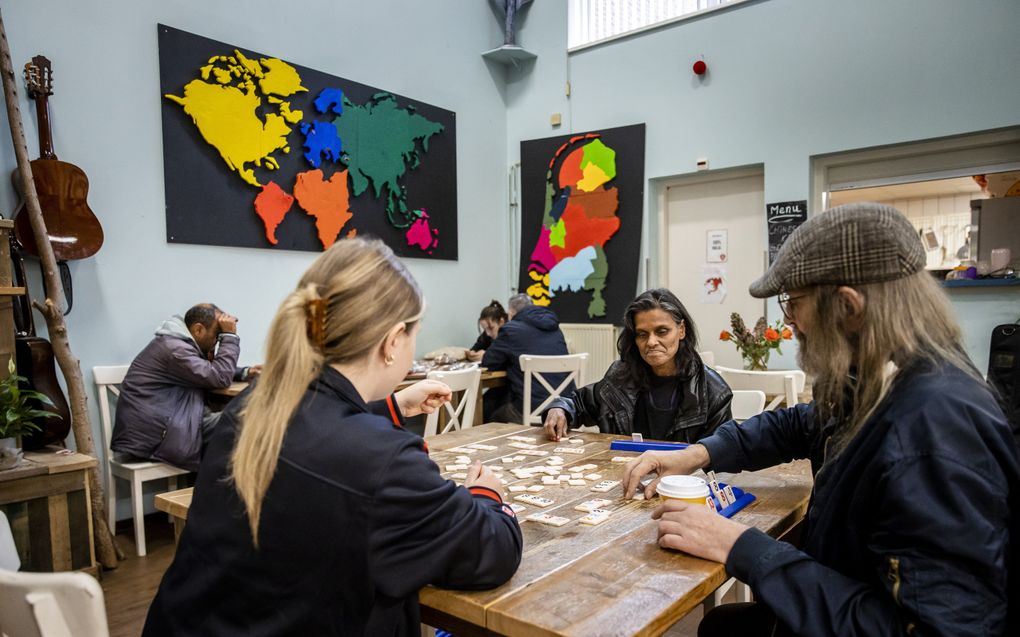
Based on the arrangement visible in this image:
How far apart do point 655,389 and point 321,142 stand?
3.71 meters

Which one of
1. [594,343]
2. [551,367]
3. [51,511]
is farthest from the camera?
[594,343]

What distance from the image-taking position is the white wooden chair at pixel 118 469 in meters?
3.60

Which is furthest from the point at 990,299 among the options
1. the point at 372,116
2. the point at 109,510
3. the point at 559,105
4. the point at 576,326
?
the point at 109,510

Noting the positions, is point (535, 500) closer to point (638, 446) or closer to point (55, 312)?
point (638, 446)

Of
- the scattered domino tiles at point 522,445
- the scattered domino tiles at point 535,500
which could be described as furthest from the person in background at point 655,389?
the scattered domino tiles at point 535,500

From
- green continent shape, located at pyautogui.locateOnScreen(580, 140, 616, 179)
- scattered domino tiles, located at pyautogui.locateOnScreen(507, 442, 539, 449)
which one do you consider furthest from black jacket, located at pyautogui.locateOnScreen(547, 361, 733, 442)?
green continent shape, located at pyautogui.locateOnScreen(580, 140, 616, 179)

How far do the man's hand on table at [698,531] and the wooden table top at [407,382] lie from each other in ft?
8.60

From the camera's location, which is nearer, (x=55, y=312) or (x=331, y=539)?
(x=331, y=539)

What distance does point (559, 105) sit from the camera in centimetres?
647

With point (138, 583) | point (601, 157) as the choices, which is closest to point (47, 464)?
point (138, 583)

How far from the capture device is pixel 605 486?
1739 mm

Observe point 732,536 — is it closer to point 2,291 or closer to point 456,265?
point 2,291

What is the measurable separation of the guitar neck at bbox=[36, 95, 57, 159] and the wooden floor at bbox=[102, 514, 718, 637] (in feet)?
7.41

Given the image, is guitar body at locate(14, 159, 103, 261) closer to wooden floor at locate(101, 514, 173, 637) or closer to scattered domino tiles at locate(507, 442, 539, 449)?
wooden floor at locate(101, 514, 173, 637)
